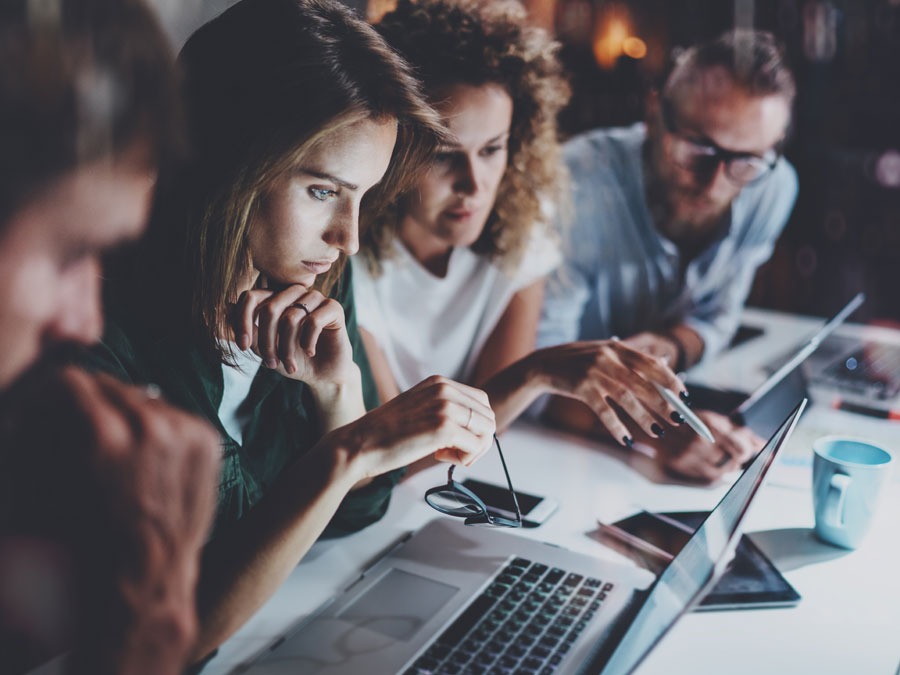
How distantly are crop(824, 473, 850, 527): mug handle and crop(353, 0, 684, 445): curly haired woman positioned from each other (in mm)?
209

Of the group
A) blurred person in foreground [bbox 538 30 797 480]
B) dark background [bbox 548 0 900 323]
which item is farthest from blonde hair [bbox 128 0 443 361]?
dark background [bbox 548 0 900 323]

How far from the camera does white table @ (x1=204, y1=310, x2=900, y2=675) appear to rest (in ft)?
2.46

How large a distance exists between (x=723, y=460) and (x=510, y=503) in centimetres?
36

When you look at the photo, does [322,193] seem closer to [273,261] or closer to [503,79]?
[273,261]

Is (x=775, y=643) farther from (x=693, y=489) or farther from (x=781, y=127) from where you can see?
(x=781, y=127)

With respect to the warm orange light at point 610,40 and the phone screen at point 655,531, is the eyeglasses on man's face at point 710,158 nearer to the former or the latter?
the warm orange light at point 610,40

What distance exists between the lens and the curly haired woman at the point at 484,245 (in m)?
1.03

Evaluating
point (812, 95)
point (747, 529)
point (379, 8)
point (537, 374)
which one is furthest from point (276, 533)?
point (812, 95)

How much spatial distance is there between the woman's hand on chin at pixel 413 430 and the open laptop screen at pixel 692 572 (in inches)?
8.9

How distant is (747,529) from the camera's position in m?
1.00

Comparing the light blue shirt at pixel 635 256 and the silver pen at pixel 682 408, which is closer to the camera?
the silver pen at pixel 682 408

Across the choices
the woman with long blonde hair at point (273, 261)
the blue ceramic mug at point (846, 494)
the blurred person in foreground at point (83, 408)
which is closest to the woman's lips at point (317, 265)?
the woman with long blonde hair at point (273, 261)

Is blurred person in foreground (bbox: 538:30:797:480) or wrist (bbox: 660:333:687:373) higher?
blurred person in foreground (bbox: 538:30:797:480)

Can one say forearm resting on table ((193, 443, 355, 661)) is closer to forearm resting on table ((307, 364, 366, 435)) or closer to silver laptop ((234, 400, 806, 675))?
silver laptop ((234, 400, 806, 675))
